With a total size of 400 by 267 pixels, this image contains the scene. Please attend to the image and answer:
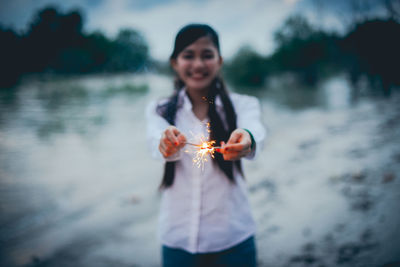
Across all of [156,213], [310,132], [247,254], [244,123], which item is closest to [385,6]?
[244,123]

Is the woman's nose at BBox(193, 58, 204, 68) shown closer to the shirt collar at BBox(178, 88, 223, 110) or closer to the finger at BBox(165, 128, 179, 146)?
the shirt collar at BBox(178, 88, 223, 110)

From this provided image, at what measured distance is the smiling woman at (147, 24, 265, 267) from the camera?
1907 millimetres

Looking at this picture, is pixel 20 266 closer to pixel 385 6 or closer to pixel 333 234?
pixel 333 234

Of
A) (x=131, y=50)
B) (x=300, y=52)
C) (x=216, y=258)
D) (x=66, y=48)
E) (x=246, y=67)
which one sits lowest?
(x=216, y=258)

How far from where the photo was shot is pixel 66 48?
23.1ft

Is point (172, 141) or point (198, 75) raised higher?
point (198, 75)

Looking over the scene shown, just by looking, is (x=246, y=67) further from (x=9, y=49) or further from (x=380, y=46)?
(x=380, y=46)

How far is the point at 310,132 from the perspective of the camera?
34.3 ft

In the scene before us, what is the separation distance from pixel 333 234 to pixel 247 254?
2377 millimetres

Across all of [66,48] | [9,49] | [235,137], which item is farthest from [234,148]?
[66,48]

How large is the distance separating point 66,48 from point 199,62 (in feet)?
24.0

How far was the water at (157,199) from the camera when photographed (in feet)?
11.5

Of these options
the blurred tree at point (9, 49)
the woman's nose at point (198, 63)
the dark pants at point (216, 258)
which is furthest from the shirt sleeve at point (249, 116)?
the blurred tree at point (9, 49)

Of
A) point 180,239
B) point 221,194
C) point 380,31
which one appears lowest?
point 180,239
